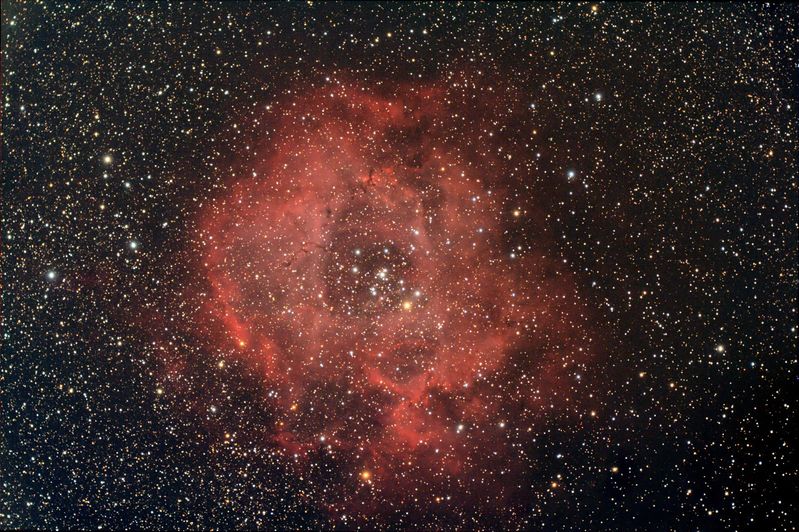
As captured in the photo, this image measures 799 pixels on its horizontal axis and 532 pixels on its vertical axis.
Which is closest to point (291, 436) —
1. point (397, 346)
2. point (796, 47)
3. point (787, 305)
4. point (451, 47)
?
point (397, 346)

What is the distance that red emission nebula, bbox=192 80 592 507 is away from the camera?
2.85 ft

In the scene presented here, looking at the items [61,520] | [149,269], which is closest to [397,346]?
[149,269]

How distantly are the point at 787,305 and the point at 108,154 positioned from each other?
5.62 feet

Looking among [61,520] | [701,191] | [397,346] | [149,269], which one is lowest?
[61,520]

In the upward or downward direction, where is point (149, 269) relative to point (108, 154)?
downward

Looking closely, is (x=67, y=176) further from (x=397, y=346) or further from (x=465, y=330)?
(x=465, y=330)

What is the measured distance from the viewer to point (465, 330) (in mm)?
874

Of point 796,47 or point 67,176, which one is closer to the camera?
point 67,176

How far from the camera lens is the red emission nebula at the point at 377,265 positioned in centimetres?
87

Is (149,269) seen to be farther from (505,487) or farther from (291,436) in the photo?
(505,487)

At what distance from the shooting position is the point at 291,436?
0.88 meters

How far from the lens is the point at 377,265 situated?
87 centimetres

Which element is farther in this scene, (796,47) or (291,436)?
(796,47)

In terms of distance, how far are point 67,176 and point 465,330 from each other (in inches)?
39.7
